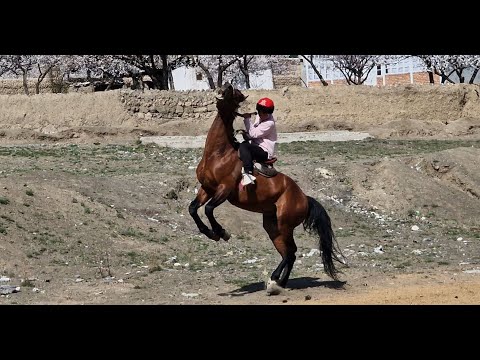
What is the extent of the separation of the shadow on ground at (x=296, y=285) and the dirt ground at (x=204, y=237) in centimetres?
2

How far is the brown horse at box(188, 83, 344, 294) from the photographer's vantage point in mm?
12773

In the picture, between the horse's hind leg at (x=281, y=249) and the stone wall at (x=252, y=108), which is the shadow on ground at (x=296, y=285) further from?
the stone wall at (x=252, y=108)

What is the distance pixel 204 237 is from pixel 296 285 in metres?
4.94

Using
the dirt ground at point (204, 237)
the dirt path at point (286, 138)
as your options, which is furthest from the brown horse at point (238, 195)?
the dirt path at point (286, 138)

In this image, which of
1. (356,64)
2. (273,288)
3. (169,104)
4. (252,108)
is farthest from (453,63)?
(273,288)

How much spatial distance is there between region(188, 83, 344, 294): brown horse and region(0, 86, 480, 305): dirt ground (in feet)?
2.93

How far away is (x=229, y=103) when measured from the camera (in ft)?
41.9

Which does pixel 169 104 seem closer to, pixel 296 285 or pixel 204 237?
pixel 204 237

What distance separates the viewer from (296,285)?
14.3 m

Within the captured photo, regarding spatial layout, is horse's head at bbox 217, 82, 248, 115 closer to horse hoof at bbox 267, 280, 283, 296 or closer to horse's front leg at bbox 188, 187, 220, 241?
horse's front leg at bbox 188, 187, 220, 241

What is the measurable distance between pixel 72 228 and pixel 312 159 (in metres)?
11.8
